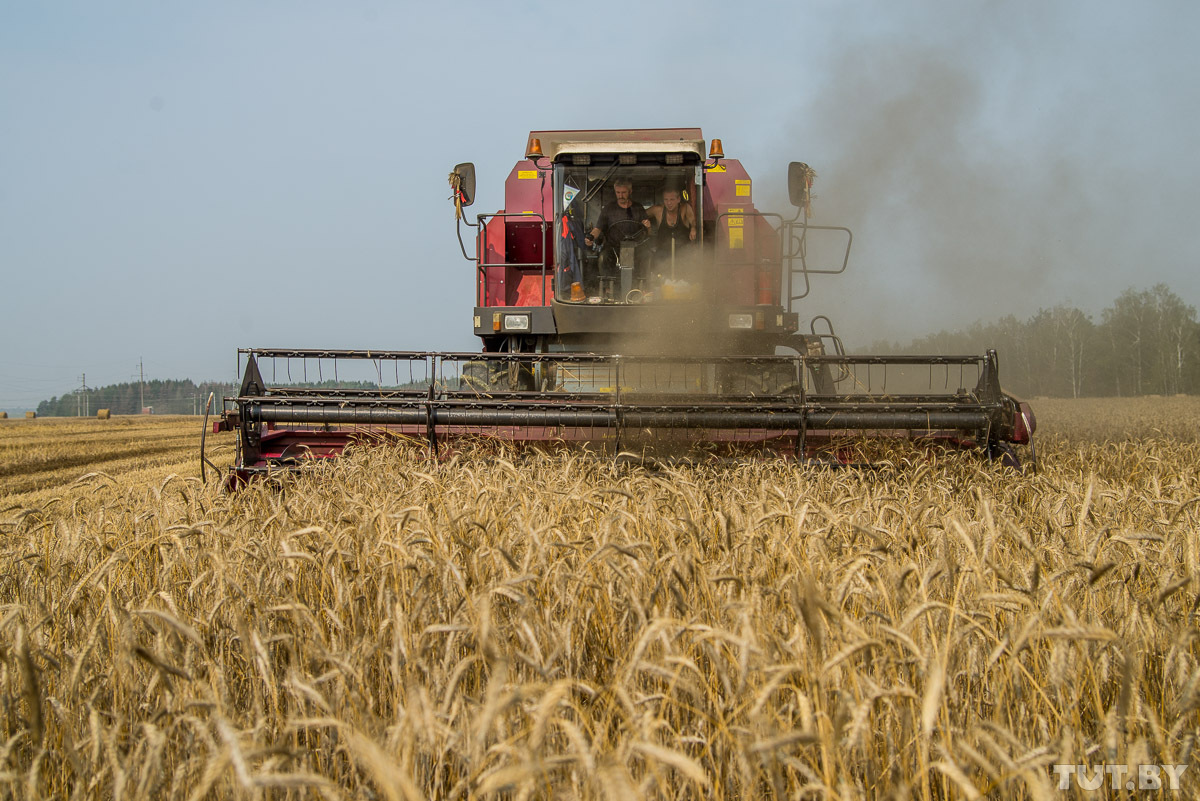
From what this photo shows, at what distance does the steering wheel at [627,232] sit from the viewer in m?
7.37

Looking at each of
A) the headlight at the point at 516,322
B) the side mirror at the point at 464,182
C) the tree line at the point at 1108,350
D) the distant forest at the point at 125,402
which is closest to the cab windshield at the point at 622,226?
the headlight at the point at 516,322

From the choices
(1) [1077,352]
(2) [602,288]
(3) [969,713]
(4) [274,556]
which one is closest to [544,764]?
(3) [969,713]

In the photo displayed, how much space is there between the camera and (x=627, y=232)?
7.40m

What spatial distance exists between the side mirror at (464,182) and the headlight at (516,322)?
114cm

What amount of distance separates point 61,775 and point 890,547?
2173 mm

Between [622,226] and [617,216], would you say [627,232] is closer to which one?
[622,226]

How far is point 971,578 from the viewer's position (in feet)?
7.60

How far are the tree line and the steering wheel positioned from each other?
50.3 meters

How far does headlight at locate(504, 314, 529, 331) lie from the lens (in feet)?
23.9

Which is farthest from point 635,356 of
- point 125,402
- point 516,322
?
point 125,402

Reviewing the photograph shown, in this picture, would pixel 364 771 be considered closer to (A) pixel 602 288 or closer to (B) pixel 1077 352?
(A) pixel 602 288

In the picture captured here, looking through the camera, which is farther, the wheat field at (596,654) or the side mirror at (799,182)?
the side mirror at (799,182)

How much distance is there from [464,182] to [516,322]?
4.60 feet

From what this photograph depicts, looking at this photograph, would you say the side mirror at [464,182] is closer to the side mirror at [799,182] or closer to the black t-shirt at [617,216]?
the black t-shirt at [617,216]
